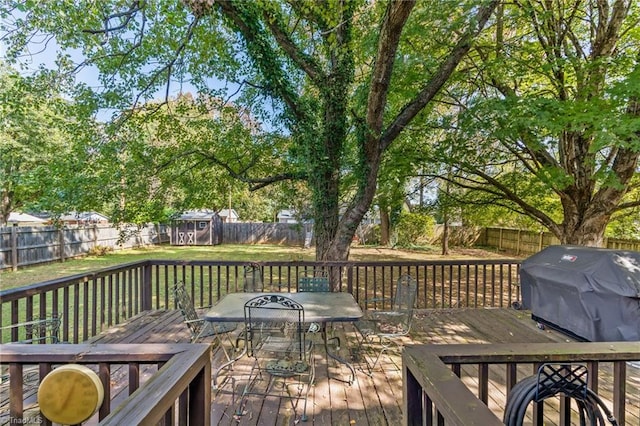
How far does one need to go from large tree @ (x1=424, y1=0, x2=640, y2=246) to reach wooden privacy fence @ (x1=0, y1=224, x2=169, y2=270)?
811cm

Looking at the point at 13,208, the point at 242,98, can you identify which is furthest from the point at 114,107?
the point at 13,208

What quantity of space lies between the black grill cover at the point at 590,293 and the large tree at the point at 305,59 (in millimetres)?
2738

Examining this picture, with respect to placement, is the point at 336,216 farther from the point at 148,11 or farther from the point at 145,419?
the point at 145,419

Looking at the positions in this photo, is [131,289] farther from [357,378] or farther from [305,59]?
[305,59]

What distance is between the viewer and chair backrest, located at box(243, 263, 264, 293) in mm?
4680

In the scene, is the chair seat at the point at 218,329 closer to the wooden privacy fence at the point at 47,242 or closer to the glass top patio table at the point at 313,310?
the glass top patio table at the point at 313,310

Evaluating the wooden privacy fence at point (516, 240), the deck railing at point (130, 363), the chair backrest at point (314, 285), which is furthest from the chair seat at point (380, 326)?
the wooden privacy fence at point (516, 240)

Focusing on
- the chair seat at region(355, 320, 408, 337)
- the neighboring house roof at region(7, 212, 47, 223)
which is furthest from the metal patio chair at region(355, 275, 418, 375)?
the neighboring house roof at region(7, 212, 47, 223)

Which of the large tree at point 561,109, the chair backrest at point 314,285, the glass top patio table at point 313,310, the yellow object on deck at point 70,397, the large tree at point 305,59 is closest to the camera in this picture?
the yellow object on deck at point 70,397

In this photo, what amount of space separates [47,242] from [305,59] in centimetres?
1136

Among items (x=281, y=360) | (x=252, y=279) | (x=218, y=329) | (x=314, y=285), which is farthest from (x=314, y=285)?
(x=281, y=360)

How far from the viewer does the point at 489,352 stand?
1.36 meters

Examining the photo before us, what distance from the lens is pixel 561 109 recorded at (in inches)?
185

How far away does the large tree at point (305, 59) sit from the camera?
497 centimetres
